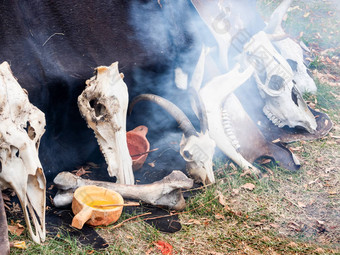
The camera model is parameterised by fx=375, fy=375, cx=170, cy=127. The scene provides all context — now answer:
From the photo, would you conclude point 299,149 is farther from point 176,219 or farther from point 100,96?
point 100,96

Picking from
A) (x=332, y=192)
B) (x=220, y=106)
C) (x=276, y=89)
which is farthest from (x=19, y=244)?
(x=276, y=89)

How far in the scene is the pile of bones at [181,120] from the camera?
2629 millimetres

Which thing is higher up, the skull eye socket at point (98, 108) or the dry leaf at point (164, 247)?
the skull eye socket at point (98, 108)

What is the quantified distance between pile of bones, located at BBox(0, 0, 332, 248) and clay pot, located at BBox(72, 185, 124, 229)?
114 mm

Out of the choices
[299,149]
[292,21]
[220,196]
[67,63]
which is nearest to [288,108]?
[299,149]

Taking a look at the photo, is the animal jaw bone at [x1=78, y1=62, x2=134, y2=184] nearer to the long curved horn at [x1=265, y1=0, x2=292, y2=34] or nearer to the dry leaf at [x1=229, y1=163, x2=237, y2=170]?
the dry leaf at [x1=229, y1=163, x2=237, y2=170]

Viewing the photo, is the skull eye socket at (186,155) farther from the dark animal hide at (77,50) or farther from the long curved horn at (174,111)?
the dark animal hide at (77,50)

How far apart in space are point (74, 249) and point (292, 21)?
7.78m

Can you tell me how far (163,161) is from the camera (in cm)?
409

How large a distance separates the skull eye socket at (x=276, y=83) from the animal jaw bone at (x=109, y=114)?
8.00 feet

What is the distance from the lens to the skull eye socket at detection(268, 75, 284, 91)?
5.02 meters

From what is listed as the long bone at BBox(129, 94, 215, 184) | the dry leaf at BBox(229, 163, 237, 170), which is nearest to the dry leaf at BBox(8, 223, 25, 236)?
the long bone at BBox(129, 94, 215, 184)

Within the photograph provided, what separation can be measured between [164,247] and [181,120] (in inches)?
53.4

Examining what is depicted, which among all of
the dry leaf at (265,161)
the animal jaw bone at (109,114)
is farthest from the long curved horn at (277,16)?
the animal jaw bone at (109,114)
